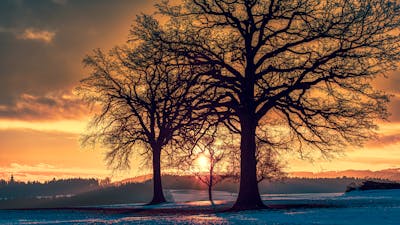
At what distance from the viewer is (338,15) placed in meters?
27.7

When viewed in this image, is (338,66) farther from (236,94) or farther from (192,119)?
(192,119)

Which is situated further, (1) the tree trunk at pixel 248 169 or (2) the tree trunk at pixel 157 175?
(2) the tree trunk at pixel 157 175

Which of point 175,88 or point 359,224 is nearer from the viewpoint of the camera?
point 359,224

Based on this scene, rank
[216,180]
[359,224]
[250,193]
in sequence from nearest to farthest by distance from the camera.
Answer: [359,224], [250,193], [216,180]

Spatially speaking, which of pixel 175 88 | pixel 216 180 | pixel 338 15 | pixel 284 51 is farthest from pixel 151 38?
pixel 216 180

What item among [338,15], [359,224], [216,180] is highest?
[338,15]

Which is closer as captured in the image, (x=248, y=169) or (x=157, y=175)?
(x=248, y=169)

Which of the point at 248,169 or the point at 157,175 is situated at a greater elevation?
the point at 157,175

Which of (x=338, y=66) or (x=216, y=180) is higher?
(x=338, y=66)

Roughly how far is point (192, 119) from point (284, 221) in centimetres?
1028

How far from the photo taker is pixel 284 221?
18469 millimetres

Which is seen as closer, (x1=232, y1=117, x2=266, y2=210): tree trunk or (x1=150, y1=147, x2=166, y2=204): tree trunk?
(x1=232, y1=117, x2=266, y2=210): tree trunk

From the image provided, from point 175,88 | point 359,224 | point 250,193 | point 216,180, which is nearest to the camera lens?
point 359,224

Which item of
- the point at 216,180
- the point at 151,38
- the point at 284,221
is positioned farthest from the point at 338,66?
the point at 216,180
